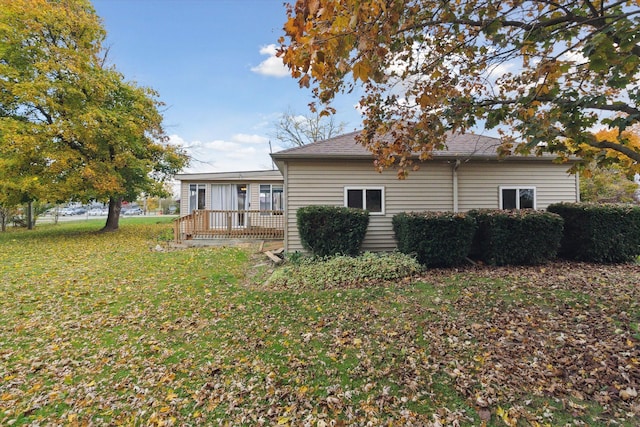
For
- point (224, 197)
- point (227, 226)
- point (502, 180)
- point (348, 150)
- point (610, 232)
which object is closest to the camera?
point (610, 232)

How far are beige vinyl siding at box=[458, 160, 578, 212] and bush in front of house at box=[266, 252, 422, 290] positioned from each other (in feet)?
11.8

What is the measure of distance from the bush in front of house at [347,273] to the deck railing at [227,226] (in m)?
5.67

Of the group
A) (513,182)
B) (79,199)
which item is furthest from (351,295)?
(79,199)

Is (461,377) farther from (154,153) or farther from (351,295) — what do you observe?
(154,153)

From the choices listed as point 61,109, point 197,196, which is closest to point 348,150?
point 197,196

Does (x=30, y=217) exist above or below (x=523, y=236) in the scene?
above

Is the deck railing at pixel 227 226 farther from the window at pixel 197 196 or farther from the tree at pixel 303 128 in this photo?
the tree at pixel 303 128

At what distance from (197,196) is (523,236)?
13751mm

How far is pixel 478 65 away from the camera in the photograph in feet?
15.1

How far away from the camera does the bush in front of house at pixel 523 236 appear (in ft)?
21.5

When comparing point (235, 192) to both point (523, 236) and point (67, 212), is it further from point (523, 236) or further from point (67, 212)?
point (67, 212)

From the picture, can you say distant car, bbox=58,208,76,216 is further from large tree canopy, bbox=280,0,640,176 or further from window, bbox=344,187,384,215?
large tree canopy, bbox=280,0,640,176

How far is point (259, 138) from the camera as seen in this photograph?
27.2m

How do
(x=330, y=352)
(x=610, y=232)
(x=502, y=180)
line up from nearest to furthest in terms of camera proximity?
1. (x=330, y=352)
2. (x=610, y=232)
3. (x=502, y=180)
